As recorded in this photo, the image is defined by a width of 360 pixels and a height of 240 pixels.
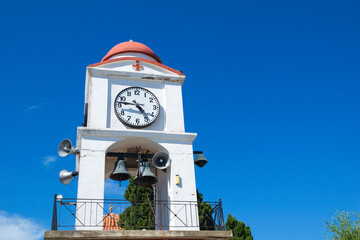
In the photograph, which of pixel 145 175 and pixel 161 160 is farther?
pixel 161 160

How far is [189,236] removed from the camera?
10391 millimetres

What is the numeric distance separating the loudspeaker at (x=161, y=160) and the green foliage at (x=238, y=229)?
12111 mm

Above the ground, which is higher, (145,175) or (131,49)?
(131,49)

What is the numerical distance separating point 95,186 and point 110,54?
5458 millimetres

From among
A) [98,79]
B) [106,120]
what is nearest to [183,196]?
[106,120]

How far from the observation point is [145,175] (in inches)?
464

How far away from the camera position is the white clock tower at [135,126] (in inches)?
459

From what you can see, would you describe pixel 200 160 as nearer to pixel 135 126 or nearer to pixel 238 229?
pixel 135 126

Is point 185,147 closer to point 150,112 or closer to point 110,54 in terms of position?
point 150,112

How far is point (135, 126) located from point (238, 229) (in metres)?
12.8

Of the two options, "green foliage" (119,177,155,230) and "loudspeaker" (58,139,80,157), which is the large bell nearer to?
"loudspeaker" (58,139,80,157)

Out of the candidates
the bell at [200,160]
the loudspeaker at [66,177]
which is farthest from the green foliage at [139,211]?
the bell at [200,160]

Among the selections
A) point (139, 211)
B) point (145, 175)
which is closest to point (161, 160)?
point (145, 175)

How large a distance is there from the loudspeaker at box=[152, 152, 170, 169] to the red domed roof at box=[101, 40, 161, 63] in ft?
Result: 14.1
